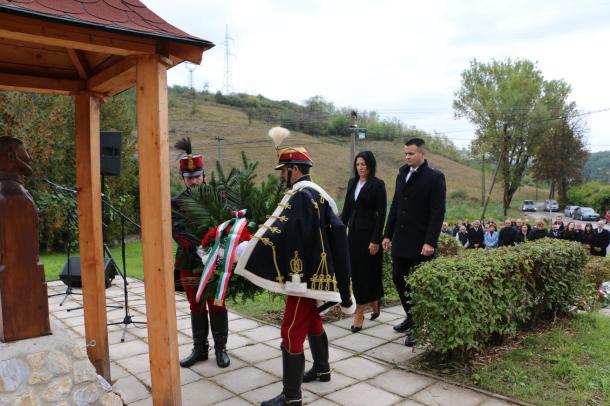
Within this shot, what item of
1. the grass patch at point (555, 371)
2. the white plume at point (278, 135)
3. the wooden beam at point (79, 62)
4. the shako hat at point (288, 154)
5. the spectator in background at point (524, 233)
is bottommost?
the spectator in background at point (524, 233)

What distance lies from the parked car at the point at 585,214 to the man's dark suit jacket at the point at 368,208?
37.2m

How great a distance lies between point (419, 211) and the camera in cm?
485

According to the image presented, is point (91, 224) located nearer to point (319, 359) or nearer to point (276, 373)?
point (276, 373)

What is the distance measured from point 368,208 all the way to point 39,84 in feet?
10.8

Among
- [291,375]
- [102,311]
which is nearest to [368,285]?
[291,375]

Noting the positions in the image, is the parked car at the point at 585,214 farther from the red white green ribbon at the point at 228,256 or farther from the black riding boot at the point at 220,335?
the red white green ribbon at the point at 228,256

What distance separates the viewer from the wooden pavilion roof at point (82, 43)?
97.0 inches

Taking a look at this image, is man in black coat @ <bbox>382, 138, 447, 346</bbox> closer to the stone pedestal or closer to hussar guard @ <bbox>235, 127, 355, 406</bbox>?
hussar guard @ <bbox>235, 127, 355, 406</bbox>

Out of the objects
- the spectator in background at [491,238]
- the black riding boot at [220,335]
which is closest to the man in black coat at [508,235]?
the spectator in background at [491,238]

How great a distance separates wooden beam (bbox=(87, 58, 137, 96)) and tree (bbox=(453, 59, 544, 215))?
40.8 m

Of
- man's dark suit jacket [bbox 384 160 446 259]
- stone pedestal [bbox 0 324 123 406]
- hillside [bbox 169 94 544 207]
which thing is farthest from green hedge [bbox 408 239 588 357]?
hillside [bbox 169 94 544 207]

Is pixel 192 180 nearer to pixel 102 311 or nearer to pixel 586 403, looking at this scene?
pixel 102 311

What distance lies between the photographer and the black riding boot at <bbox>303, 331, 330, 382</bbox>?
3.81 metres

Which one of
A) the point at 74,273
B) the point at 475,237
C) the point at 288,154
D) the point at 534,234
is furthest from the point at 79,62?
the point at 475,237
